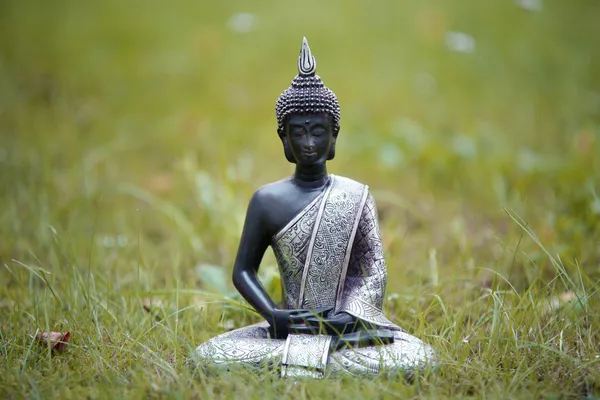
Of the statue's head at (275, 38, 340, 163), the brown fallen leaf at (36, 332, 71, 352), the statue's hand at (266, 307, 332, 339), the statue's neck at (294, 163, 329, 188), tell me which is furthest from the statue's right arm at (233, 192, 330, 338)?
the brown fallen leaf at (36, 332, 71, 352)

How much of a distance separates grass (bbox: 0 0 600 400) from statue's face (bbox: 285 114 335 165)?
0.91m

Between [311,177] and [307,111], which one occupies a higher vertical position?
[307,111]

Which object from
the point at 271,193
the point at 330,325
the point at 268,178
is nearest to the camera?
the point at 330,325

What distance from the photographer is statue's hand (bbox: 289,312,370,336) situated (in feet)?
10.9

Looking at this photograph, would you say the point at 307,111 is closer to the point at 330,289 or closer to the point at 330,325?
the point at 330,289

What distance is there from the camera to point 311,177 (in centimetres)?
349

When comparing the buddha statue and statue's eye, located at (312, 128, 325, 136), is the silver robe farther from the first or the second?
statue's eye, located at (312, 128, 325, 136)

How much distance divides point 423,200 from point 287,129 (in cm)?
268

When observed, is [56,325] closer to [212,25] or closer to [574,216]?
[574,216]

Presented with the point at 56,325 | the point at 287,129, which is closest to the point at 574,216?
the point at 287,129

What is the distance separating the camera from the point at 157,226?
5.59 m

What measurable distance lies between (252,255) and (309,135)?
62 cm

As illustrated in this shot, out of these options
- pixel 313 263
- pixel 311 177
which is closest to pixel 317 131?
pixel 311 177

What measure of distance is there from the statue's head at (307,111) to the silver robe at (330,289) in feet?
0.69
